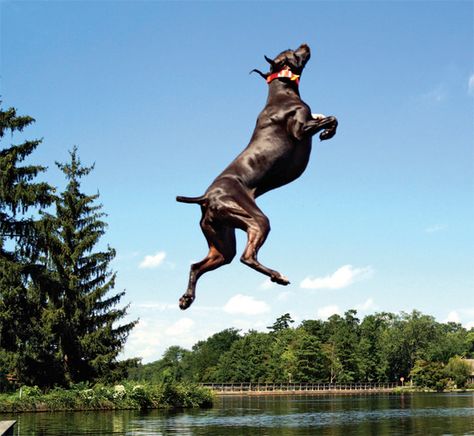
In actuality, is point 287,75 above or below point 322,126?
above

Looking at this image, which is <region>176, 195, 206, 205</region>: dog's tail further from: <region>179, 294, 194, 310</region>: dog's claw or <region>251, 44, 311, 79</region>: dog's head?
<region>251, 44, 311, 79</region>: dog's head

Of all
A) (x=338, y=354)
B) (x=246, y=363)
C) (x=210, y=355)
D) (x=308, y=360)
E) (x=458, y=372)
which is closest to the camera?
(x=246, y=363)

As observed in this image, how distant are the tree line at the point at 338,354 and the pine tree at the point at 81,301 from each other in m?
38.8

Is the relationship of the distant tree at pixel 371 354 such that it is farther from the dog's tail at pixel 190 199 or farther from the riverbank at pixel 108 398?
the dog's tail at pixel 190 199

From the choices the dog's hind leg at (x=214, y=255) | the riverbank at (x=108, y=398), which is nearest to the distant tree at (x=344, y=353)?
the riverbank at (x=108, y=398)

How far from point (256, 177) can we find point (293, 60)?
2.83 ft

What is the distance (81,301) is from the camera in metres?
42.5

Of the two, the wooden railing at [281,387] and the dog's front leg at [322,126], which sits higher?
the dog's front leg at [322,126]

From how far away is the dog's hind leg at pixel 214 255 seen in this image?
4359 mm

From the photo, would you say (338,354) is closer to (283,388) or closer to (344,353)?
(344,353)

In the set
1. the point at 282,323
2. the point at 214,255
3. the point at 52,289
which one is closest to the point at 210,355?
the point at 282,323

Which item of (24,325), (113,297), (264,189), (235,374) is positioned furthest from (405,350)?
(264,189)

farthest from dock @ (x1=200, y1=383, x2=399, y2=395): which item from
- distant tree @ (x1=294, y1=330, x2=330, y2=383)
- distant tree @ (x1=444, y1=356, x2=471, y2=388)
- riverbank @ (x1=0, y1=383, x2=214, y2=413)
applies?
riverbank @ (x1=0, y1=383, x2=214, y2=413)

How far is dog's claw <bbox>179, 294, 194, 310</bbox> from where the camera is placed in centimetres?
432
